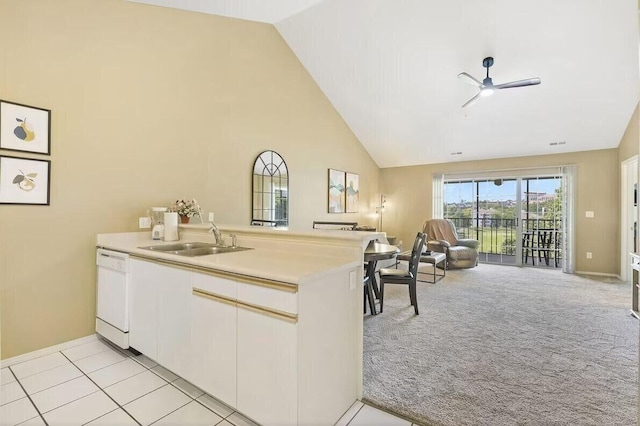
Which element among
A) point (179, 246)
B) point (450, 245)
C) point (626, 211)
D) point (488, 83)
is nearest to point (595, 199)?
point (626, 211)

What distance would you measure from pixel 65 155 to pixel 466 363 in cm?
370

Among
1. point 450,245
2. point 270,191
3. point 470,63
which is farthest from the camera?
point 450,245

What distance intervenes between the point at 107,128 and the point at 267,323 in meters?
2.50

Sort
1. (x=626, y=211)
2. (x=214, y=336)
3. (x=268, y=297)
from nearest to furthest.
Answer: (x=268, y=297) < (x=214, y=336) < (x=626, y=211)

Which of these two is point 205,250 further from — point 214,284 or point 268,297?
point 268,297

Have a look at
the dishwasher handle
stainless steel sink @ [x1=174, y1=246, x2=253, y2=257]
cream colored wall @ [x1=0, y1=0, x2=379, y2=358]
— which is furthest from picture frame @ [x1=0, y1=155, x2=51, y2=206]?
stainless steel sink @ [x1=174, y1=246, x2=253, y2=257]

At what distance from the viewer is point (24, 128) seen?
2297 mm

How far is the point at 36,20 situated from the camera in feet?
7.68

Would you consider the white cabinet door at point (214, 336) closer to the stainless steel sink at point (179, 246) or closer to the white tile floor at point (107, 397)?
the white tile floor at point (107, 397)

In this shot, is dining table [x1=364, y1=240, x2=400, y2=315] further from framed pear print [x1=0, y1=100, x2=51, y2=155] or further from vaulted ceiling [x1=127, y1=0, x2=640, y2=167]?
vaulted ceiling [x1=127, y1=0, x2=640, y2=167]

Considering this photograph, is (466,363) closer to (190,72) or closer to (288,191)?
(288,191)

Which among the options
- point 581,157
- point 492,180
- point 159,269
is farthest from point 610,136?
point 159,269

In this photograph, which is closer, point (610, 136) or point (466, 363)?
point (466, 363)

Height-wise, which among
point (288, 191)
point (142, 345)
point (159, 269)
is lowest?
point (142, 345)
